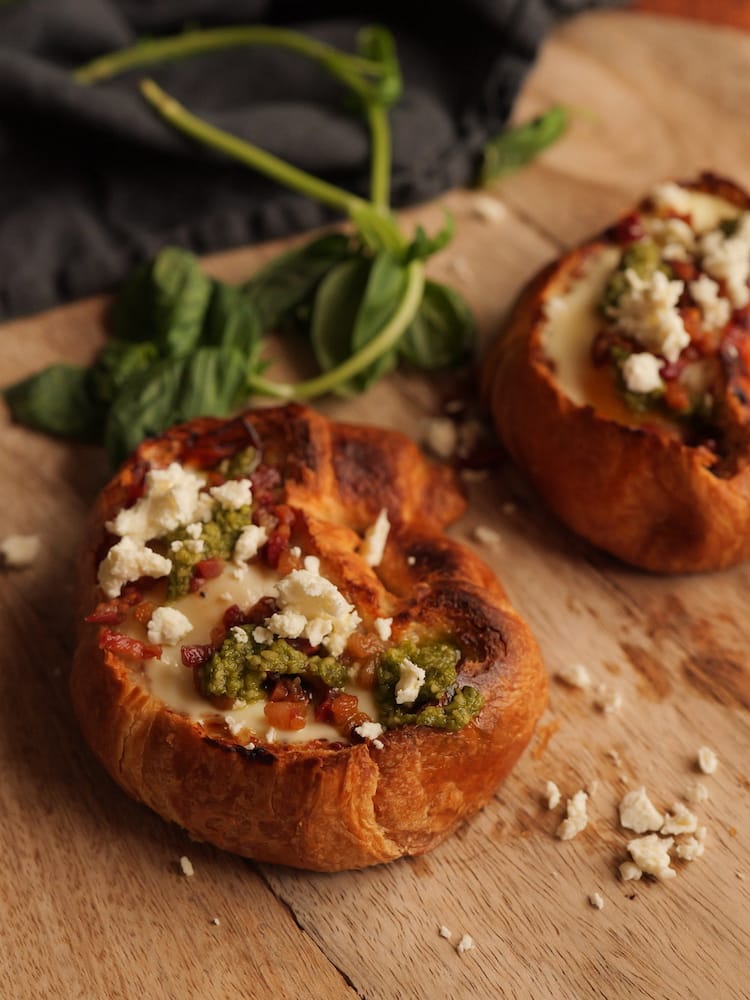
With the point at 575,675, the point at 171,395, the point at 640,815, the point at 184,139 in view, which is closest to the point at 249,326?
the point at 171,395

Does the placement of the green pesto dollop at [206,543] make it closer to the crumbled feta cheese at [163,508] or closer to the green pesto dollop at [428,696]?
the crumbled feta cheese at [163,508]

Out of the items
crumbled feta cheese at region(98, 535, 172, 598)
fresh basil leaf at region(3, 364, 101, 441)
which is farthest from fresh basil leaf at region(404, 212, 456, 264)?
crumbled feta cheese at region(98, 535, 172, 598)

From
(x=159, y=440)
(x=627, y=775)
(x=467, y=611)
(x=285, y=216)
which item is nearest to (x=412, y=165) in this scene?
(x=285, y=216)

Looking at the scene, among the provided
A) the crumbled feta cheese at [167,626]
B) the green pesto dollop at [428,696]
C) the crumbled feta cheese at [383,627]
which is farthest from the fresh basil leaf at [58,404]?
the green pesto dollop at [428,696]

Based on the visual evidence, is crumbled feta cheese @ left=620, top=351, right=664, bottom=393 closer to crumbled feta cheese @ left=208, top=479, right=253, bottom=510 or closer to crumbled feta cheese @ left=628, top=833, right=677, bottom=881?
crumbled feta cheese @ left=208, top=479, right=253, bottom=510

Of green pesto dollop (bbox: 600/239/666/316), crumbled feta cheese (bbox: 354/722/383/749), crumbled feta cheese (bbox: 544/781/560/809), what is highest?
green pesto dollop (bbox: 600/239/666/316)

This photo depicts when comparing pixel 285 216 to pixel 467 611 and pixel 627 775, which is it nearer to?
pixel 467 611

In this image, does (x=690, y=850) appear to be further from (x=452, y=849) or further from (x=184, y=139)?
(x=184, y=139)
